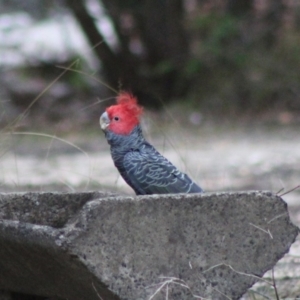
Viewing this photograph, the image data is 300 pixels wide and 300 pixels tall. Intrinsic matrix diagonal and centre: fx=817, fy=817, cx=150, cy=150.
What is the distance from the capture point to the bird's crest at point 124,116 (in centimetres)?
297

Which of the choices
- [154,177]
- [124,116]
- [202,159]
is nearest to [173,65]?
[202,159]

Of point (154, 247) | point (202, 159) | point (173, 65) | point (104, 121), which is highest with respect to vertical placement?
point (173, 65)

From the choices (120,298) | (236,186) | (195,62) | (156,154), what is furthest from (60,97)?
(120,298)

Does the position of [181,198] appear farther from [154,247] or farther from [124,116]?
[124,116]

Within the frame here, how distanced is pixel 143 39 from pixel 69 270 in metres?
9.61

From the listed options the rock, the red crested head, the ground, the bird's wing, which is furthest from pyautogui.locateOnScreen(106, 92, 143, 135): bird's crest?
the ground

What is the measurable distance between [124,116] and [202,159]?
468 centimetres

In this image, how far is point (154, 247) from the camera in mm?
2227

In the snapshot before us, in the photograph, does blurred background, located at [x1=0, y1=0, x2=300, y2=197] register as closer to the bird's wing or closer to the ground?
the ground

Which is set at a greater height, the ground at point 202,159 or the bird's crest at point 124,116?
the ground at point 202,159

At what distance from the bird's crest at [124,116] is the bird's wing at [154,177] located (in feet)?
0.45

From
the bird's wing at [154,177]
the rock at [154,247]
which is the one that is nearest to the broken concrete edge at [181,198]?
the rock at [154,247]

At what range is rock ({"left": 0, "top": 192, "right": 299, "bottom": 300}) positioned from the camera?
2.13 metres

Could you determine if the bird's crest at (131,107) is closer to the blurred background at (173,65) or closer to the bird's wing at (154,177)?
the bird's wing at (154,177)
